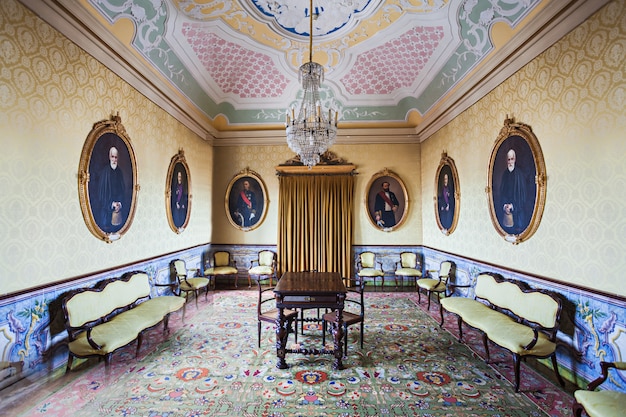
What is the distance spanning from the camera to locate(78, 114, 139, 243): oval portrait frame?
13.0ft

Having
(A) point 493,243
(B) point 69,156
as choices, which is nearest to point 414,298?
(A) point 493,243

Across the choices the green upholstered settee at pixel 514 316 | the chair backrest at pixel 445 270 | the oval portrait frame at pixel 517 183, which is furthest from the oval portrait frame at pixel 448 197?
the green upholstered settee at pixel 514 316

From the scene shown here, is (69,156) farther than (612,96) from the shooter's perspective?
Yes

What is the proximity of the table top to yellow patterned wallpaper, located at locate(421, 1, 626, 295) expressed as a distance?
8.38ft

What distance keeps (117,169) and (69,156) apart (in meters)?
0.83

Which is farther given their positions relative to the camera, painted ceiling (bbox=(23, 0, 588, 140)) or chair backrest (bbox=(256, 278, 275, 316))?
painted ceiling (bbox=(23, 0, 588, 140))

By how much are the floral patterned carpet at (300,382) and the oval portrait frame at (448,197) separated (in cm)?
260

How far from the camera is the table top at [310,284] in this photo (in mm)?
3799

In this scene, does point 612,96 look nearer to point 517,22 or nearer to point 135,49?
point 517,22

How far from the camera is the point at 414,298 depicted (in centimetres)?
679

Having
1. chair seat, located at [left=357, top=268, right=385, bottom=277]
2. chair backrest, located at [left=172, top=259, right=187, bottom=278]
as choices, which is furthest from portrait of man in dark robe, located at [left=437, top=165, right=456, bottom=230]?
chair backrest, located at [left=172, top=259, right=187, bottom=278]

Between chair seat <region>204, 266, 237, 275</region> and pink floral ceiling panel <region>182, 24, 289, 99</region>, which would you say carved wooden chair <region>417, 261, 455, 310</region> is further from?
pink floral ceiling panel <region>182, 24, 289, 99</region>

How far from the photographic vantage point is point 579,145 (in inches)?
129

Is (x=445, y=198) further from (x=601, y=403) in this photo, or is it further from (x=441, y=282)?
(x=601, y=403)
